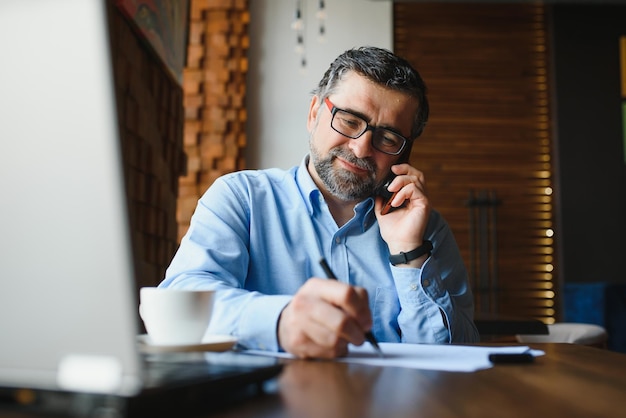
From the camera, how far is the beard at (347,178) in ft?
5.57

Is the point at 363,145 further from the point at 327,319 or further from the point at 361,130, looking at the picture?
the point at 327,319

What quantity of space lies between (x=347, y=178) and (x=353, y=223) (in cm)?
12

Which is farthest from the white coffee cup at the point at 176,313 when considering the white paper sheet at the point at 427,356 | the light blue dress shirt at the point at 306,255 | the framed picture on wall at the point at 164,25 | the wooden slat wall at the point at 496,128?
the wooden slat wall at the point at 496,128

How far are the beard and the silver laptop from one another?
1325 mm

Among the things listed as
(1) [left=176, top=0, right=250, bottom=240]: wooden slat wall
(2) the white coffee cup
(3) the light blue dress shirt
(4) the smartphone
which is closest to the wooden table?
(2) the white coffee cup

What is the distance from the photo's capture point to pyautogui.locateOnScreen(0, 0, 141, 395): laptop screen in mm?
368

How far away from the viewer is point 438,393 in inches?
25.0

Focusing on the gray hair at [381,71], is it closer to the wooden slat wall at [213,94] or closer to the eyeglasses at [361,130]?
the eyeglasses at [361,130]

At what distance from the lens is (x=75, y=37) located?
382mm

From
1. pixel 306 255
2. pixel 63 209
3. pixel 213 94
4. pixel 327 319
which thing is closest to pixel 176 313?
pixel 327 319

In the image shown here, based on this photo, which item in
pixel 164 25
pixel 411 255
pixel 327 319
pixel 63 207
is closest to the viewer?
pixel 63 207

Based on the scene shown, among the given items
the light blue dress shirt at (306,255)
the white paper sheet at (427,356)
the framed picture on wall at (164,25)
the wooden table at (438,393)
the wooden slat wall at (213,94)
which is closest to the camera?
the wooden table at (438,393)

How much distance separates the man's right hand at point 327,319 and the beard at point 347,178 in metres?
0.78

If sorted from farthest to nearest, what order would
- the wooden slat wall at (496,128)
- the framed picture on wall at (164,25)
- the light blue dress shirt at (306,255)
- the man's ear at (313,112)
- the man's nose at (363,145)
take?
the wooden slat wall at (496,128) < the framed picture on wall at (164,25) < the man's ear at (313,112) < the man's nose at (363,145) < the light blue dress shirt at (306,255)
